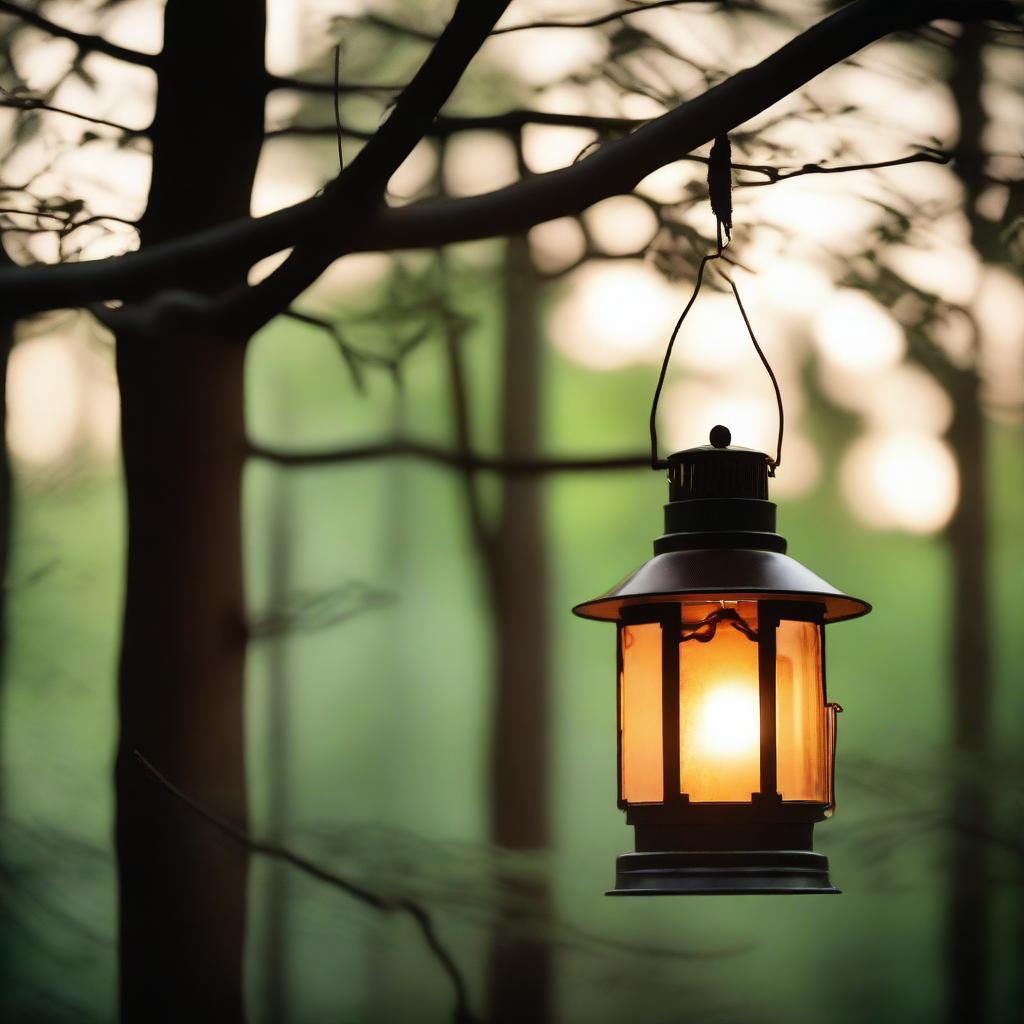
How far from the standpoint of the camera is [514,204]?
2596 mm

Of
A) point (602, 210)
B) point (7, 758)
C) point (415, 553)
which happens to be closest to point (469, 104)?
point (602, 210)

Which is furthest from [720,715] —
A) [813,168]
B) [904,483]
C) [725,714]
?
[904,483]

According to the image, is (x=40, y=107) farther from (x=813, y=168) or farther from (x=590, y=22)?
(x=813, y=168)

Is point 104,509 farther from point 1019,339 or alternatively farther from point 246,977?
point 1019,339

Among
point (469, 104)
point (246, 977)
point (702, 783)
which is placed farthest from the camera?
point (469, 104)

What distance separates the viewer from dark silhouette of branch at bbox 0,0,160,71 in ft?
11.2

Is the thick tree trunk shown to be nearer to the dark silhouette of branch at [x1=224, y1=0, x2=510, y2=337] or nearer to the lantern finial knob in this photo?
the dark silhouette of branch at [x1=224, y1=0, x2=510, y2=337]

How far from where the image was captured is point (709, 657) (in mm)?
1827

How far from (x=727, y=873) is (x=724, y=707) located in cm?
19

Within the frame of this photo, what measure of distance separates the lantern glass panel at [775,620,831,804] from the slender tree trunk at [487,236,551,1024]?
136 cm

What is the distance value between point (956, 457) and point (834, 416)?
0.87 feet

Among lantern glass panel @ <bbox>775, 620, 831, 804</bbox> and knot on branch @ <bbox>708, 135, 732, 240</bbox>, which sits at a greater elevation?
knot on branch @ <bbox>708, 135, 732, 240</bbox>

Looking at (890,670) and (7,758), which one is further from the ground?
(890,670)

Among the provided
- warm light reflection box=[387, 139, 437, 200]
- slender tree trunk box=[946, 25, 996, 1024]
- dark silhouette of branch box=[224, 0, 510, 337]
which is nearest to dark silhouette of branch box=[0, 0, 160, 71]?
warm light reflection box=[387, 139, 437, 200]
